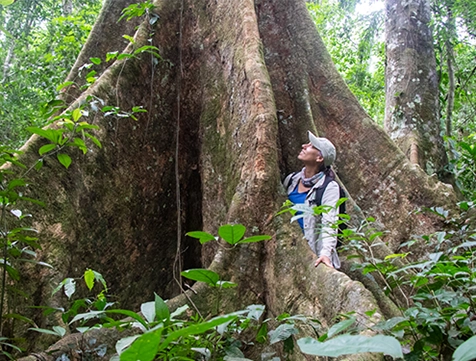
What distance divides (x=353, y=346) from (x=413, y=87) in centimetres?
525

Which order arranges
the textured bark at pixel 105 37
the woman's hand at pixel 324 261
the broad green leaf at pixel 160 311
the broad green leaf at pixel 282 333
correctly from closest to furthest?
the broad green leaf at pixel 160 311
the broad green leaf at pixel 282 333
the woman's hand at pixel 324 261
the textured bark at pixel 105 37

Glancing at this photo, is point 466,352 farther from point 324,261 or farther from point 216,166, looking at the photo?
point 216,166

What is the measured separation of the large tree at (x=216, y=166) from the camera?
2.83 m

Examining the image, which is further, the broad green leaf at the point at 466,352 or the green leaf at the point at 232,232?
the green leaf at the point at 232,232

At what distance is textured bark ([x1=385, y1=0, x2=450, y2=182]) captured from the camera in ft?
16.7

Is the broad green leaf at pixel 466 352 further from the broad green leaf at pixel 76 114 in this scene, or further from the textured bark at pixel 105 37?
the textured bark at pixel 105 37

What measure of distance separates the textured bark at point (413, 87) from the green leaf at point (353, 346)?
14.6ft

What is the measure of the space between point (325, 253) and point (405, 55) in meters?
3.89

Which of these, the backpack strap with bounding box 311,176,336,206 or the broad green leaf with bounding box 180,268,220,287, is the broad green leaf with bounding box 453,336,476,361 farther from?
the backpack strap with bounding box 311,176,336,206

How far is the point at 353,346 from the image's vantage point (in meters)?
0.74

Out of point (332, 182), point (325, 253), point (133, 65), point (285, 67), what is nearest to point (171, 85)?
point (133, 65)

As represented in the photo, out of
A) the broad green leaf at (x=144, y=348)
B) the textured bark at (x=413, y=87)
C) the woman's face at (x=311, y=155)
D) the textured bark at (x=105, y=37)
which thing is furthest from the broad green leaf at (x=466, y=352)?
the textured bark at (x=105, y=37)

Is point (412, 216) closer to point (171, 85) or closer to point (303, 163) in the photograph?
point (303, 163)

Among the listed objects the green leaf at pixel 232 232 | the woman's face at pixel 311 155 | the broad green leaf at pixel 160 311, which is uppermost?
the woman's face at pixel 311 155
